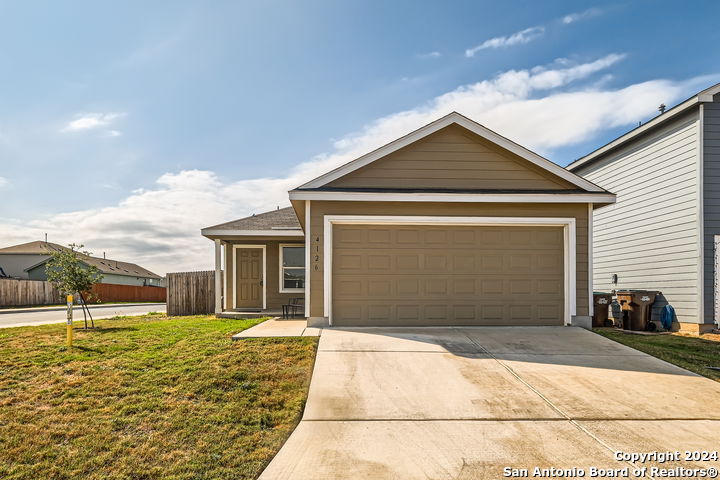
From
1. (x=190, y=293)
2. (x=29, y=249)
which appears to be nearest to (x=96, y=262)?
(x=29, y=249)

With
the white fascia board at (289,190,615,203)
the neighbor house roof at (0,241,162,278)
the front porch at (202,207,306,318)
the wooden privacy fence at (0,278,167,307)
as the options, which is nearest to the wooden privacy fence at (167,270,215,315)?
the front porch at (202,207,306,318)

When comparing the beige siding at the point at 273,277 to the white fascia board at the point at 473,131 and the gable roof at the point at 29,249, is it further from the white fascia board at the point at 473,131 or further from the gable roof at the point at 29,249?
the gable roof at the point at 29,249

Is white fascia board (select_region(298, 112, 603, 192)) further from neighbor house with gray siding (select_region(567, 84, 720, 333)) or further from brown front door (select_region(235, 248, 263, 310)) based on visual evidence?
brown front door (select_region(235, 248, 263, 310))

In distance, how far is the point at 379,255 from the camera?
9.33m

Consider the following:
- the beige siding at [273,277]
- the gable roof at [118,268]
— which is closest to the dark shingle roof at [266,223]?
the beige siding at [273,277]

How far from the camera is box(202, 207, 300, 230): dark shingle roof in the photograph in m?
13.8

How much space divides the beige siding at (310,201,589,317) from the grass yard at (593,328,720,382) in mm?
1388

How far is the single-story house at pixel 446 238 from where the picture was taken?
9.26 meters

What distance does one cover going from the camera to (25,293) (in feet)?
81.9

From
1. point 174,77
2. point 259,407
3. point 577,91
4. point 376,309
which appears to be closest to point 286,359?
point 259,407

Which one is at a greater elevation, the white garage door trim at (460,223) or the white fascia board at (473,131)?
the white fascia board at (473,131)

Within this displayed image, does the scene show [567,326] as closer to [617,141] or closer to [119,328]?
[617,141]

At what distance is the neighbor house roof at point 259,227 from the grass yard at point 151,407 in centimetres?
589

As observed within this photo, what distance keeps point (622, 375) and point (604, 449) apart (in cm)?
256
